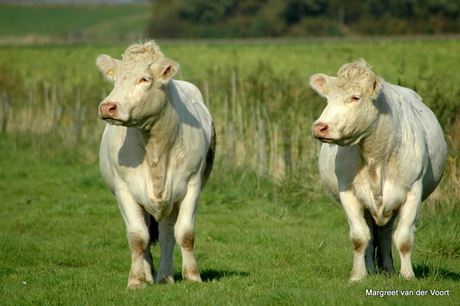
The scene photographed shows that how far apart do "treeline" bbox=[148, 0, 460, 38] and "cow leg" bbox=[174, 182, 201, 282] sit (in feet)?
206

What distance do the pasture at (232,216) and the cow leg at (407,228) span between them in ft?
0.92

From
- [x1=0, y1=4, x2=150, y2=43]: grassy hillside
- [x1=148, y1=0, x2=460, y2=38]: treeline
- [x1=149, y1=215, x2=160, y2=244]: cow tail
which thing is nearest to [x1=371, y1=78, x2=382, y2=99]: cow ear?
[x1=149, y1=215, x2=160, y2=244]: cow tail

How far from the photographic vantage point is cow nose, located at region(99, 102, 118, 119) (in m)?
5.76

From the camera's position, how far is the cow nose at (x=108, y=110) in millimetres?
5762

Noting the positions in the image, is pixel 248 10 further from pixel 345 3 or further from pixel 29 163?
pixel 29 163

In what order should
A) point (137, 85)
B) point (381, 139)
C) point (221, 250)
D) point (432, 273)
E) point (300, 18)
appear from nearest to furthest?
point (137, 85) → point (381, 139) → point (432, 273) → point (221, 250) → point (300, 18)

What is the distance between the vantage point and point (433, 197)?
31.9ft

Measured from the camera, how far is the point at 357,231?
664cm

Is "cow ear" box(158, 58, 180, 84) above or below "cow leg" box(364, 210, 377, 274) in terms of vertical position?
above

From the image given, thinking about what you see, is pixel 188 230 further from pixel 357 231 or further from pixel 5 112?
pixel 5 112

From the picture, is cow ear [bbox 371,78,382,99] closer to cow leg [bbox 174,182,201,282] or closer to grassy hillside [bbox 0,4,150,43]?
cow leg [bbox 174,182,201,282]

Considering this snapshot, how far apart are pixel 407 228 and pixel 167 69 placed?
9.24 ft

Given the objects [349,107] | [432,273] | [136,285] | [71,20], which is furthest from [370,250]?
[71,20]

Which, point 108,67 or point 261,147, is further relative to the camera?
point 261,147
